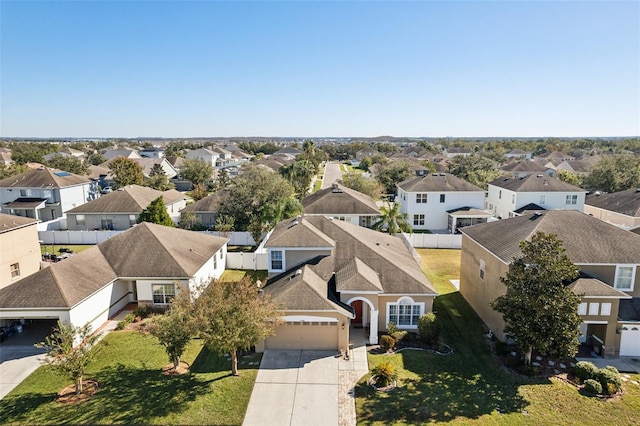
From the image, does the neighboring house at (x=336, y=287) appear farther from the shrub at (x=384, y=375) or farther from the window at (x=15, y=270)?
the window at (x=15, y=270)

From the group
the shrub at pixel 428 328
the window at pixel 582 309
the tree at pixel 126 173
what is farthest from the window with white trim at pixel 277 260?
the tree at pixel 126 173

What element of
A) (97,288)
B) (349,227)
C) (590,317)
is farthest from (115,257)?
(590,317)

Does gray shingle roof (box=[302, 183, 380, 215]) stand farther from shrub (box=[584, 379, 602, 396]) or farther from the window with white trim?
shrub (box=[584, 379, 602, 396])

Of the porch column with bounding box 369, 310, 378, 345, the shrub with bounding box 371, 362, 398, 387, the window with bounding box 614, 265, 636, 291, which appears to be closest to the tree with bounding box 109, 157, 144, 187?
the porch column with bounding box 369, 310, 378, 345

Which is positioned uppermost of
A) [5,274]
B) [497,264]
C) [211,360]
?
[497,264]

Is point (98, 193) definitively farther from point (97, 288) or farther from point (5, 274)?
point (97, 288)

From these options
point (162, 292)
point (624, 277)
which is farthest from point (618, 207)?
point (162, 292)
